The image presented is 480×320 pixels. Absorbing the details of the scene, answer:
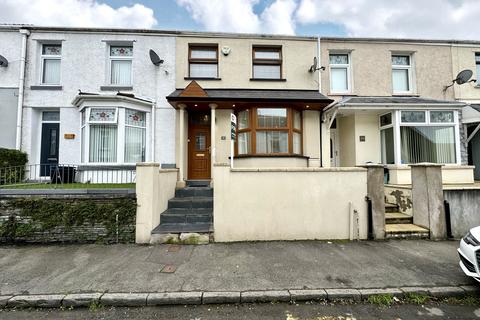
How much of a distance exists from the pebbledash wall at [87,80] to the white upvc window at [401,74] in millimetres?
9603

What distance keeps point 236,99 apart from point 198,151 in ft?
8.28

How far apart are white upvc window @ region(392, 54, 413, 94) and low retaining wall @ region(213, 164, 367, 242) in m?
6.48

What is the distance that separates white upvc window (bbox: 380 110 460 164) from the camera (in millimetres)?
8078

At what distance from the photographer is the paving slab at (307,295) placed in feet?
10.3

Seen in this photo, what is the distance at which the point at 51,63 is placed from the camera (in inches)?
346

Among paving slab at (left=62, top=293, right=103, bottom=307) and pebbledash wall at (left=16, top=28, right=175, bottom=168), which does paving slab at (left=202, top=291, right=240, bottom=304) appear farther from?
pebbledash wall at (left=16, top=28, right=175, bottom=168)

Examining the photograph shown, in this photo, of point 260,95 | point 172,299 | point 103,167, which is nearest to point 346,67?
point 260,95

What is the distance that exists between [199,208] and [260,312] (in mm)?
3558

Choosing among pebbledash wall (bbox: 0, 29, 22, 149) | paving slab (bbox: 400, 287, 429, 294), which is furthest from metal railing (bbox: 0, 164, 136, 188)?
paving slab (bbox: 400, 287, 429, 294)

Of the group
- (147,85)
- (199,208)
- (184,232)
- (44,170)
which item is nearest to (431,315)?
(184,232)

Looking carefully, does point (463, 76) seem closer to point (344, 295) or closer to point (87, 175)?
point (344, 295)

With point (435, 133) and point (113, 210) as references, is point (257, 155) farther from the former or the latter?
point (435, 133)

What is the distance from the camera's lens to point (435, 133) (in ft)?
26.8

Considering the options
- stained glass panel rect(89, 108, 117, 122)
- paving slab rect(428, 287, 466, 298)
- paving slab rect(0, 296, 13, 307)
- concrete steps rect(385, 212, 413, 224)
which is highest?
stained glass panel rect(89, 108, 117, 122)
